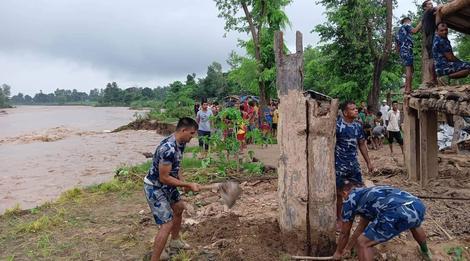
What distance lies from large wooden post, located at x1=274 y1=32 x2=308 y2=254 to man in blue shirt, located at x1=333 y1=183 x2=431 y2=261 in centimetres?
56

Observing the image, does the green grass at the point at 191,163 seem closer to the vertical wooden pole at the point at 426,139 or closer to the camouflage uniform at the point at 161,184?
the vertical wooden pole at the point at 426,139

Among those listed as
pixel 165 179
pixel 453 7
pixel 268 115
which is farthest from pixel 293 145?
pixel 268 115

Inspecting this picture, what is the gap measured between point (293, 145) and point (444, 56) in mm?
3027

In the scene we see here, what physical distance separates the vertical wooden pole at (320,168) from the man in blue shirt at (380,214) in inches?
13.8

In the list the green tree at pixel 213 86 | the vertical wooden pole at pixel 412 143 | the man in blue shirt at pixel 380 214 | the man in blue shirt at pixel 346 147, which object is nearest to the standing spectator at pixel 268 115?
the vertical wooden pole at pixel 412 143

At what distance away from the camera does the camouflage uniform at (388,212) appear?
3717mm

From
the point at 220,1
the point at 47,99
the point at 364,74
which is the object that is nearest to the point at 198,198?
the point at 364,74

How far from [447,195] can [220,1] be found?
48.8 ft

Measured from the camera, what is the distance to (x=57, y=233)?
6.19 meters

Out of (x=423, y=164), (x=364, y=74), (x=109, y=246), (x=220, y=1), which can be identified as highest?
(x=220, y=1)

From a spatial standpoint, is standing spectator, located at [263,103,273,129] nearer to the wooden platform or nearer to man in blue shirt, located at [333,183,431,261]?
the wooden platform

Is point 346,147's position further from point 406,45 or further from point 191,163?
point 191,163

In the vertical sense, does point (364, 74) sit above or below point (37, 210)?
above

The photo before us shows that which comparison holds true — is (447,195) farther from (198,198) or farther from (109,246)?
(109,246)
